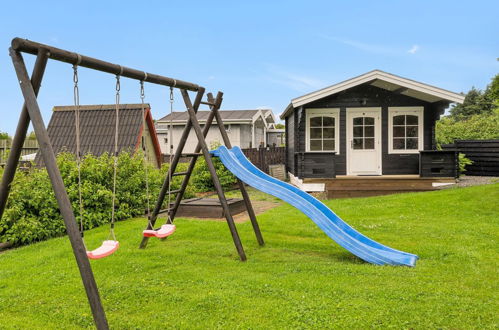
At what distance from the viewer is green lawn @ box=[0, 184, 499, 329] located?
361 centimetres

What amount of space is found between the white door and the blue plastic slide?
8.92 meters

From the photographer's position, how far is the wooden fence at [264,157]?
20.5 m

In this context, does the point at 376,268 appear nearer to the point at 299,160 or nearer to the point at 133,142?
the point at 299,160

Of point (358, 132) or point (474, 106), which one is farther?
point (474, 106)

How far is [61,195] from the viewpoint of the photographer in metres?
3.28

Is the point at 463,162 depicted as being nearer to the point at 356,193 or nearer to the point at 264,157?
the point at 356,193

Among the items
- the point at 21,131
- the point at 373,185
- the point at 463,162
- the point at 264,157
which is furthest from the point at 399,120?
the point at 21,131

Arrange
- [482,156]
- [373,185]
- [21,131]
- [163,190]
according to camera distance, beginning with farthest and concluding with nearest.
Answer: [482,156] → [373,185] → [163,190] → [21,131]

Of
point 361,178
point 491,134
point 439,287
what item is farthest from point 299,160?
point 491,134

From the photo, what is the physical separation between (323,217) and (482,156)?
14.8 meters

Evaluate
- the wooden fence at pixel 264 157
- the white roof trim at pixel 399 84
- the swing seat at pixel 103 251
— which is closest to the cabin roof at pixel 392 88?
the white roof trim at pixel 399 84

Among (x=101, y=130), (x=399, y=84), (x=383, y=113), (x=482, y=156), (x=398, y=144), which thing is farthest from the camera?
(x=482, y=156)

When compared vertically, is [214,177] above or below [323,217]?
above

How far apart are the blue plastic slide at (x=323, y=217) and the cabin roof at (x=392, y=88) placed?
8.06 m
